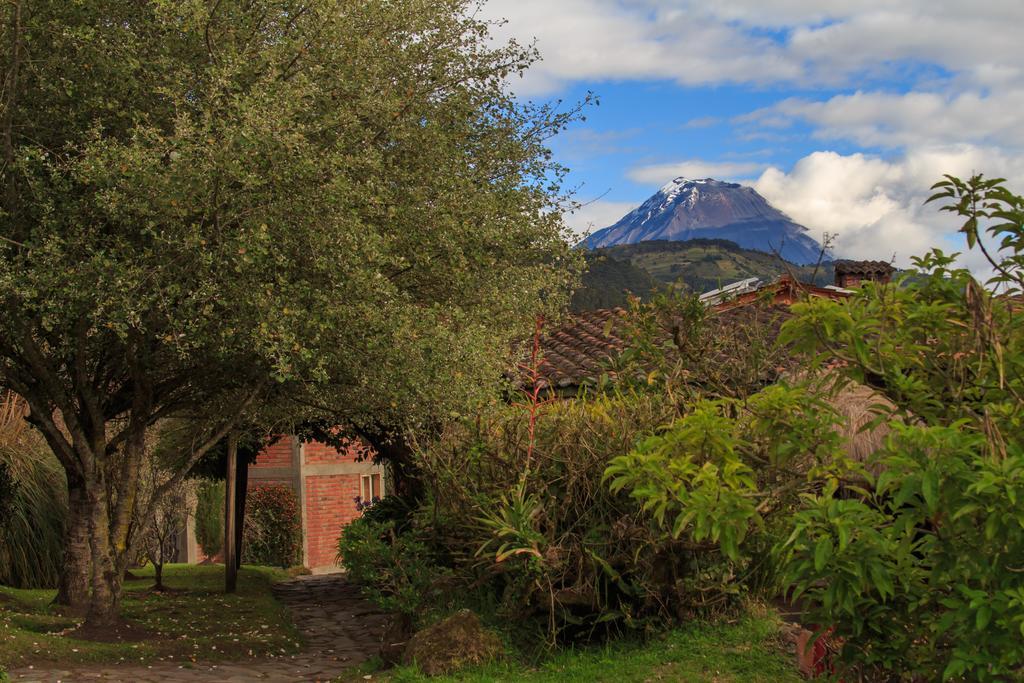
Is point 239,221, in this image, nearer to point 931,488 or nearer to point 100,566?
point 100,566

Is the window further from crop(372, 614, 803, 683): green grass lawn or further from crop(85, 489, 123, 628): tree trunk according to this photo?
crop(372, 614, 803, 683): green grass lawn

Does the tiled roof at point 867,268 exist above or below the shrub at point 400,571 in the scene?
above

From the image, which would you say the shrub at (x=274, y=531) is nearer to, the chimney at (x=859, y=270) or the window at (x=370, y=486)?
the window at (x=370, y=486)

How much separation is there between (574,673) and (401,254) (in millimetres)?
5684

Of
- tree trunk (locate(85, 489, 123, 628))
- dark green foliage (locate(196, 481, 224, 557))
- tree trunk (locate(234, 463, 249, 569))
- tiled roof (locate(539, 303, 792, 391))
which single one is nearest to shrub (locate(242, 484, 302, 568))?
dark green foliage (locate(196, 481, 224, 557))

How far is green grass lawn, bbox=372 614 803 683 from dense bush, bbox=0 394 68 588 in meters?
10.8

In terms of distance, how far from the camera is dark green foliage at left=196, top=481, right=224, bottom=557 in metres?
28.7

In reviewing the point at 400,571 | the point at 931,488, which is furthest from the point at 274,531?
the point at 931,488

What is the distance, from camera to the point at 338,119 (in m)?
11.2

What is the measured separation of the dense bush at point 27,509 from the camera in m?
17.7

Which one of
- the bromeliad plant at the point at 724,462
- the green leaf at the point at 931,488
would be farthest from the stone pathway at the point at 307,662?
the green leaf at the point at 931,488

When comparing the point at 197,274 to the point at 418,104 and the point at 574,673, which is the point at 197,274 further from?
the point at 574,673

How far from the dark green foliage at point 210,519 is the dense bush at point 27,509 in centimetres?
1018

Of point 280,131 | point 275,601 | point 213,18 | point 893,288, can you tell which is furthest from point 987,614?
point 275,601
